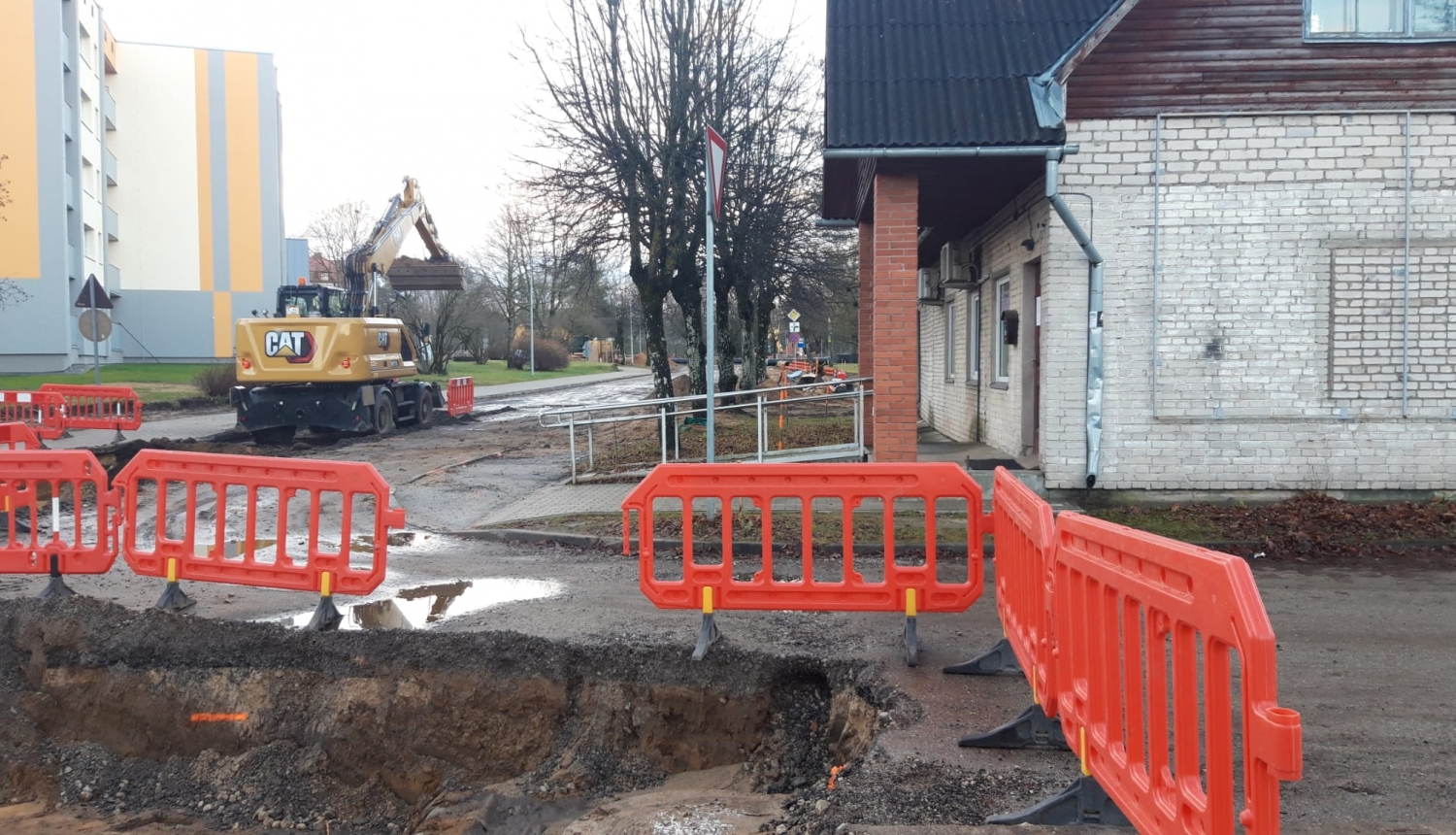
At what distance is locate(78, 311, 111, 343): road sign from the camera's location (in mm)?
21375

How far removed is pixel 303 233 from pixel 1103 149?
82.4m

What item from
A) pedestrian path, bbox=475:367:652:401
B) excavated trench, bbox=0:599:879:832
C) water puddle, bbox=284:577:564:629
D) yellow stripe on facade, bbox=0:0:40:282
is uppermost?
yellow stripe on facade, bbox=0:0:40:282

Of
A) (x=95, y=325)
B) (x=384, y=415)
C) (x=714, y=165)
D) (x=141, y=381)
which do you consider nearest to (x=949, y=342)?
(x=714, y=165)

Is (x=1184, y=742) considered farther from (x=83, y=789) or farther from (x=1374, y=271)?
(x=1374, y=271)

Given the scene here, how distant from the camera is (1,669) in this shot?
6.13 m

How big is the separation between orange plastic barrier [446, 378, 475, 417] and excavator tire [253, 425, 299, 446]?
6894 millimetres

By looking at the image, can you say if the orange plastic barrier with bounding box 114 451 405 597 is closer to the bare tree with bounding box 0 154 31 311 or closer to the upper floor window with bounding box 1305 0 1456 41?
the upper floor window with bounding box 1305 0 1456 41

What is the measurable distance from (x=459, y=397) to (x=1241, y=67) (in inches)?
857

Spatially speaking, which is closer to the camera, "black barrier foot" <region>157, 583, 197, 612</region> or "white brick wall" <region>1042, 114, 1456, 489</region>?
"black barrier foot" <region>157, 583, 197, 612</region>

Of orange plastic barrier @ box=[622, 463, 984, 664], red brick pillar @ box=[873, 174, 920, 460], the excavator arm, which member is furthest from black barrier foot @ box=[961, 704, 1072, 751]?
the excavator arm

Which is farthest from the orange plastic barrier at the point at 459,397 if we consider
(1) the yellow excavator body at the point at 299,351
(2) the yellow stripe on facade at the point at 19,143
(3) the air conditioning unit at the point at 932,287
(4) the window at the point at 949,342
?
(2) the yellow stripe on facade at the point at 19,143

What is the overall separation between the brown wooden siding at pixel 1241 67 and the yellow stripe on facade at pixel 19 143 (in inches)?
1583

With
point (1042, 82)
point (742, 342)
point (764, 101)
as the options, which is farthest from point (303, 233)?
point (1042, 82)

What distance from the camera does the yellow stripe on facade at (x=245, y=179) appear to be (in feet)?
173
